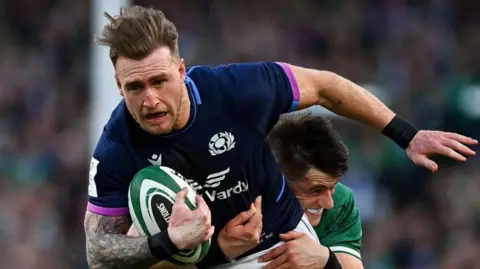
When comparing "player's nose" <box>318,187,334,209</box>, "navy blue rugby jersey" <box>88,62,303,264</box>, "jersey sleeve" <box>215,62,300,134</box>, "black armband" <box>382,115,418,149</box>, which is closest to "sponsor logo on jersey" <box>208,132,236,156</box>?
"navy blue rugby jersey" <box>88,62,303,264</box>

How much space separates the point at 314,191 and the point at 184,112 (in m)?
1.03

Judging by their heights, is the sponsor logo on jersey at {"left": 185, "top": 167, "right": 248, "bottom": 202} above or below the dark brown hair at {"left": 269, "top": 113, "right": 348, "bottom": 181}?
above

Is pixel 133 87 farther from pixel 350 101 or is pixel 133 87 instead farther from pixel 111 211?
pixel 350 101

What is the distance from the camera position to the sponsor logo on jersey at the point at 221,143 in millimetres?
5105

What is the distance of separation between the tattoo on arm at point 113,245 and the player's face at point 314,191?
102cm

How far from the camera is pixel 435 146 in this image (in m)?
5.14

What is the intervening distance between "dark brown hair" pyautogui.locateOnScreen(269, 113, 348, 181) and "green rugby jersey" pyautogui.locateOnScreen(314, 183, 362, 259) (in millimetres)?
222

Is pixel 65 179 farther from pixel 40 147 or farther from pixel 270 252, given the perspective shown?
pixel 270 252

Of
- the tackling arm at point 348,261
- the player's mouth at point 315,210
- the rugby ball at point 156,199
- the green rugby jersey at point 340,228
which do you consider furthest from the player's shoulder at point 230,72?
the tackling arm at point 348,261

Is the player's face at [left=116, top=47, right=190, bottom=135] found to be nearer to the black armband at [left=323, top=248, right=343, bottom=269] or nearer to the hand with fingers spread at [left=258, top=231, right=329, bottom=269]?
the hand with fingers spread at [left=258, top=231, right=329, bottom=269]

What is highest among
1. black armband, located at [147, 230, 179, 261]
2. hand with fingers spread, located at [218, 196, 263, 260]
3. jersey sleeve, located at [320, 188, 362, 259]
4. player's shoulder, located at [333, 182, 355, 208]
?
black armband, located at [147, 230, 179, 261]

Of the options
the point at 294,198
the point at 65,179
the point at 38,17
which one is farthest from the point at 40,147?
the point at 294,198

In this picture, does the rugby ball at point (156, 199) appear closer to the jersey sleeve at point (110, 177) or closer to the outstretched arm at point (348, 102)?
the jersey sleeve at point (110, 177)

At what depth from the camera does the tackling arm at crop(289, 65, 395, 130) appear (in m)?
5.37
